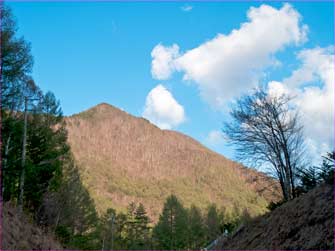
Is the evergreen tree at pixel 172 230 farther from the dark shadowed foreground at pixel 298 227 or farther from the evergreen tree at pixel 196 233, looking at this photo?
the dark shadowed foreground at pixel 298 227

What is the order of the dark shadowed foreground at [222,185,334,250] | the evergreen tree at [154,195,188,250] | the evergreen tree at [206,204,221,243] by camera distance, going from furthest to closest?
1. the evergreen tree at [206,204,221,243]
2. the evergreen tree at [154,195,188,250]
3. the dark shadowed foreground at [222,185,334,250]

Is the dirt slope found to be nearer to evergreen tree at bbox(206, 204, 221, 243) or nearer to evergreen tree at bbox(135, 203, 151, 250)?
evergreen tree at bbox(135, 203, 151, 250)

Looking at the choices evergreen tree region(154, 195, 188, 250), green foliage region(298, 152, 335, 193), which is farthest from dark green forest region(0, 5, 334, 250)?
evergreen tree region(154, 195, 188, 250)

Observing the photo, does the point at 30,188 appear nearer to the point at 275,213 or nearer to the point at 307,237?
the point at 275,213

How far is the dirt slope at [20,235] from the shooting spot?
12.4 meters

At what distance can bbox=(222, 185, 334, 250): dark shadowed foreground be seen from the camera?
8984 millimetres

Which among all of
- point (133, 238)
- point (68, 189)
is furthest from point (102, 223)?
point (68, 189)

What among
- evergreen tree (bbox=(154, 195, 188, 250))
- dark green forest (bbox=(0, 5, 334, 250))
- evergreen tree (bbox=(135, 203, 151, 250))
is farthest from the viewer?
evergreen tree (bbox=(135, 203, 151, 250))

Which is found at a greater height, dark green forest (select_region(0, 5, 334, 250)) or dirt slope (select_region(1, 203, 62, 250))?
dark green forest (select_region(0, 5, 334, 250))

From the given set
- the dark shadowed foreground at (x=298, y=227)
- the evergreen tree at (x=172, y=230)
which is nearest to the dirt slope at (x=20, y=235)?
the dark shadowed foreground at (x=298, y=227)

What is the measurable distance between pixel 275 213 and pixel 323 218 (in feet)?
14.5

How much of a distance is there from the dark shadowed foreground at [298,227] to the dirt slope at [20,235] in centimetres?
681

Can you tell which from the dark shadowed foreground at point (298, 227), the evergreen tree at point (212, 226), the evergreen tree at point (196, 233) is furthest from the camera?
the evergreen tree at point (212, 226)

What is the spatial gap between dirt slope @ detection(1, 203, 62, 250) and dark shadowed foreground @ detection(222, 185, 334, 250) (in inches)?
268
